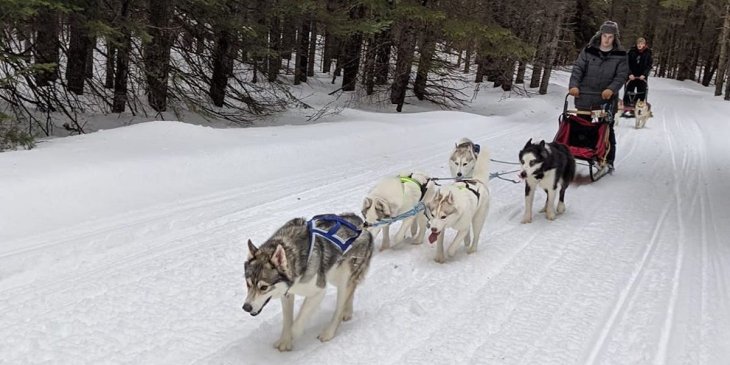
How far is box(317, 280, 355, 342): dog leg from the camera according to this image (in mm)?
3707

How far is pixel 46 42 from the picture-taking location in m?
9.59

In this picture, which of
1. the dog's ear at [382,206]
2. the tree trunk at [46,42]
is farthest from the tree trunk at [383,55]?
the dog's ear at [382,206]

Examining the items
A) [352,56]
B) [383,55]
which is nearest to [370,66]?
[383,55]

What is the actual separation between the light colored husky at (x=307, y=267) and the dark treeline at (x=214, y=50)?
5414mm

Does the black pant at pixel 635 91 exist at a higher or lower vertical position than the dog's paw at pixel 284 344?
higher

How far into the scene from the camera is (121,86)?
1112 cm

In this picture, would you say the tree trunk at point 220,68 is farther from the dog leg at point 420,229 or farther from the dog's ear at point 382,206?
the dog's ear at point 382,206

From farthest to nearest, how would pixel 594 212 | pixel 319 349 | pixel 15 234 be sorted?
pixel 594 212
pixel 15 234
pixel 319 349

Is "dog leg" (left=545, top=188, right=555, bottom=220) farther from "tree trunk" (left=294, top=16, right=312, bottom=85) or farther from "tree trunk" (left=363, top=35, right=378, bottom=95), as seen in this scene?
"tree trunk" (left=363, top=35, right=378, bottom=95)

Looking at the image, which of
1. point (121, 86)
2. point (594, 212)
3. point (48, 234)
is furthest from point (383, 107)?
point (48, 234)

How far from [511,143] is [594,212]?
517 cm

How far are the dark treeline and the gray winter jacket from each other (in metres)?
5.71

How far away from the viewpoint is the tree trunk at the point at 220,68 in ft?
42.2

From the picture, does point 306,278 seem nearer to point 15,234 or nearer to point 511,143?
point 15,234
